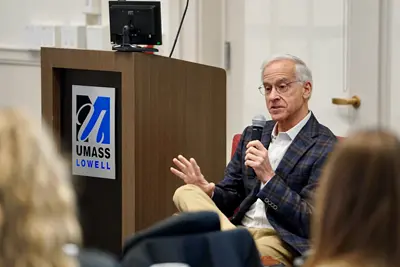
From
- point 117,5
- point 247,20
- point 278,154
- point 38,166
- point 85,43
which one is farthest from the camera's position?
point 85,43

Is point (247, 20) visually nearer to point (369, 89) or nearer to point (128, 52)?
point (369, 89)

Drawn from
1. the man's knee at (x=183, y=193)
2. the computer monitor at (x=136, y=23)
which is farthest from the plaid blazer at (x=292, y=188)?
the computer monitor at (x=136, y=23)

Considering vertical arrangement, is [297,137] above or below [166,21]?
below

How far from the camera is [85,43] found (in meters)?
5.14

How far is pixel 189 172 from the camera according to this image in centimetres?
347

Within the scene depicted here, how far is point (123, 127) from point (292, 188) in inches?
28.8

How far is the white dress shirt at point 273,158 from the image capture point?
3.40 m

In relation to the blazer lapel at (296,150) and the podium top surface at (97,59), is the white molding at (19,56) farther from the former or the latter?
the blazer lapel at (296,150)

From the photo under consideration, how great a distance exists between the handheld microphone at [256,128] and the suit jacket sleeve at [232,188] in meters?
0.09

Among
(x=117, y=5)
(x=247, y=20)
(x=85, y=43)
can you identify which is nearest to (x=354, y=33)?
(x=247, y=20)

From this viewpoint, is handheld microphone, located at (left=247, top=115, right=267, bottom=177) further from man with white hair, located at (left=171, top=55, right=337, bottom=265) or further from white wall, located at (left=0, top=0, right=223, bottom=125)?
white wall, located at (left=0, top=0, right=223, bottom=125)

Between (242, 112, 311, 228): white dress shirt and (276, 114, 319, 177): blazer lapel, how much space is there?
0.18 ft

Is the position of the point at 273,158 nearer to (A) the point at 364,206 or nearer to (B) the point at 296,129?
(B) the point at 296,129

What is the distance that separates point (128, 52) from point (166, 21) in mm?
1331
